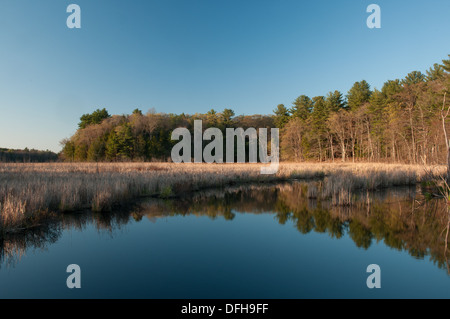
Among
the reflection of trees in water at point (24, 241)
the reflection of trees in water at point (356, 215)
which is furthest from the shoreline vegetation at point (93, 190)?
the reflection of trees in water at point (356, 215)

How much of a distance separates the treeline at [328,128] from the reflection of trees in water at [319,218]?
25.5 m

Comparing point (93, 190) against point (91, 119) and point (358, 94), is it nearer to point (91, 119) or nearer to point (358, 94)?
point (358, 94)

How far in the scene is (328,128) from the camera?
43.0m

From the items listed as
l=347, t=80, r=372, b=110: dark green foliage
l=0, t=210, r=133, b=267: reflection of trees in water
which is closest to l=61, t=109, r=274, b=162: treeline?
l=347, t=80, r=372, b=110: dark green foliage

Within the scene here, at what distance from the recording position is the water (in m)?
3.03

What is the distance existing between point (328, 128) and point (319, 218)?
134ft

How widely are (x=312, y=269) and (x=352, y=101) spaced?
158ft

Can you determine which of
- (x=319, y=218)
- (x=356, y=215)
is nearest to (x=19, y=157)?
(x=319, y=218)

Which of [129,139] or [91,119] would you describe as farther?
[91,119]

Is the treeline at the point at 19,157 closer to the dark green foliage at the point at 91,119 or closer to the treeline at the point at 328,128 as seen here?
the treeline at the point at 328,128

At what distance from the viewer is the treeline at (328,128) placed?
98.7ft

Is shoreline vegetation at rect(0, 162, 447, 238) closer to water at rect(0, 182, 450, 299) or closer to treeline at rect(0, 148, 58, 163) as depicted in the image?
water at rect(0, 182, 450, 299)
